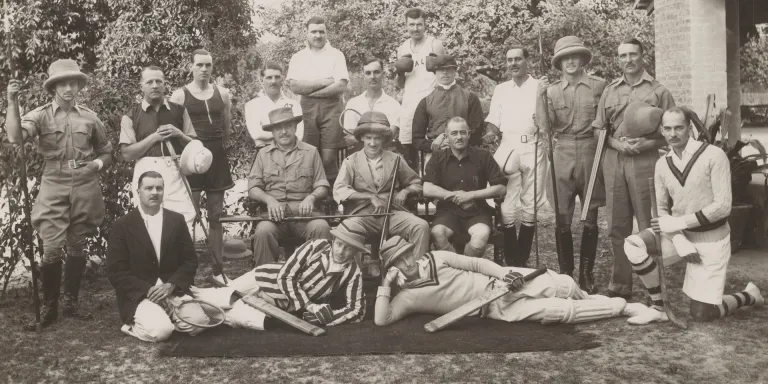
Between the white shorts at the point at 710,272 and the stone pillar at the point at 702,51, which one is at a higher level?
the stone pillar at the point at 702,51

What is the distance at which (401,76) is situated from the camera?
27.4ft

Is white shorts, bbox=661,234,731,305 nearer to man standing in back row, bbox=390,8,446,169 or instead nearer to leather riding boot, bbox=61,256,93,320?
man standing in back row, bbox=390,8,446,169

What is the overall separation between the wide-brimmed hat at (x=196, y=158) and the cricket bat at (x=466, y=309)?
2360 mm

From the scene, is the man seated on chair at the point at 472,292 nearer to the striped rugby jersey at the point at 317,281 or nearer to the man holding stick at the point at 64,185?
the striped rugby jersey at the point at 317,281

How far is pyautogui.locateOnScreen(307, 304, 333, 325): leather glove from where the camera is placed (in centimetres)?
617

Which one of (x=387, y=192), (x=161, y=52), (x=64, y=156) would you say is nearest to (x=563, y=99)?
(x=387, y=192)

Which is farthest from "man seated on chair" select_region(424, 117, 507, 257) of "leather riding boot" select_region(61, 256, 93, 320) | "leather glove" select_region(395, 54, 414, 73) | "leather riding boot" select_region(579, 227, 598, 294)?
"leather riding boot" select_region(61, 256, 93, 320)

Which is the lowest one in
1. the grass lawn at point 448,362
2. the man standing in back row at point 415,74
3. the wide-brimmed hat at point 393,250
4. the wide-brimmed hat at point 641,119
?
the grass lawn at point 448,362

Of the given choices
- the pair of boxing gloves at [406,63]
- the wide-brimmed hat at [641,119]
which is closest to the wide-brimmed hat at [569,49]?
the wide-brimmed hat at [641,119]

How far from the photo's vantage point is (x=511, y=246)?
774 cm

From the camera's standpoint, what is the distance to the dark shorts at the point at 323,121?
823 cm

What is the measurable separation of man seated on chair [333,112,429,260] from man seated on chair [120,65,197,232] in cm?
133

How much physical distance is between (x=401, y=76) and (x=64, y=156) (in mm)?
3281

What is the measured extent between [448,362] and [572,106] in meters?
2.90
